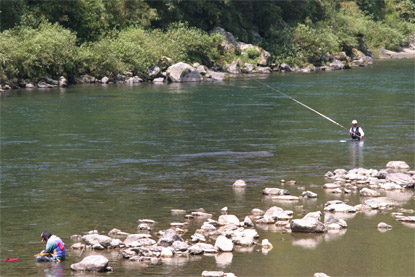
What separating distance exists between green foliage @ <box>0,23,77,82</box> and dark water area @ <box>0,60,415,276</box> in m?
4.13

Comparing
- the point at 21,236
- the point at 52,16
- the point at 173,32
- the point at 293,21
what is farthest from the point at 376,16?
the point at 21,236

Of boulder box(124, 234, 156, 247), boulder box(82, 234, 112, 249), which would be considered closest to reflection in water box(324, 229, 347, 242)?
boulder box(124, 234, 156, 247)

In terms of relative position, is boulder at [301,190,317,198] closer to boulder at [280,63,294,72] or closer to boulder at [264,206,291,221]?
boulder at [264,206,291,221]

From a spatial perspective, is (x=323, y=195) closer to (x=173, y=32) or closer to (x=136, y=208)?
(x=136, y=208)

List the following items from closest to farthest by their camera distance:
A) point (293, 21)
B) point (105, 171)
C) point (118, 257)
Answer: point (118, 257)
point (105, 171)
point (293, 21)

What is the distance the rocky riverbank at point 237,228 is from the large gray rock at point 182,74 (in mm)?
40909

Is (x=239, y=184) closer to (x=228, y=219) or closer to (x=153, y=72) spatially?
(x=228, y=219)

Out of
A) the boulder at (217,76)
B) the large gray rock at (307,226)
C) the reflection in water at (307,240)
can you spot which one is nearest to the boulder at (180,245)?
the reflection in water at (307,240)

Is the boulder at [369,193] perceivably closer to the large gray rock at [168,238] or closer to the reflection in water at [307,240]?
the reflection in water at [307,240]

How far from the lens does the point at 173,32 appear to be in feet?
236

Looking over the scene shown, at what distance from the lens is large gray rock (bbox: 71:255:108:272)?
1470 cm

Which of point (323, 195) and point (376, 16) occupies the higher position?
point (376, 16)

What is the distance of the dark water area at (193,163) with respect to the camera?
1565 cm

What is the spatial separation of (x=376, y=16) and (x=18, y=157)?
9493cm
